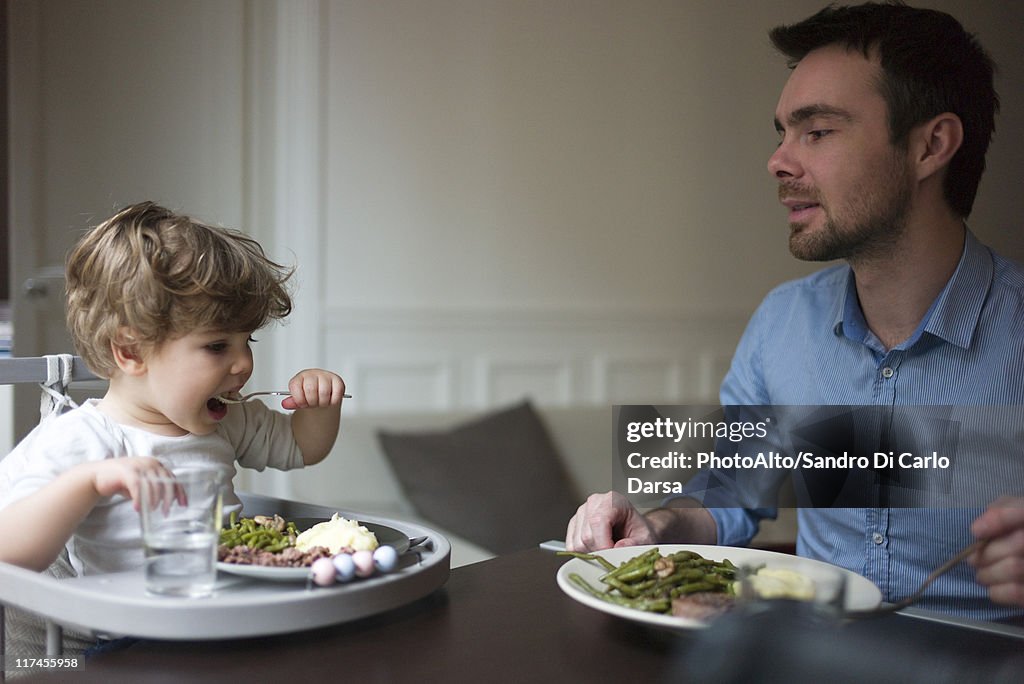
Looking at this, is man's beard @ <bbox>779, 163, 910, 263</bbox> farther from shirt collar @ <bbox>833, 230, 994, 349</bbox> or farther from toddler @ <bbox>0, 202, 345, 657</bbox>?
toddler @ <bbox>0, 202, 345, 657</bbox>

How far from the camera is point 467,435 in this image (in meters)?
2.32

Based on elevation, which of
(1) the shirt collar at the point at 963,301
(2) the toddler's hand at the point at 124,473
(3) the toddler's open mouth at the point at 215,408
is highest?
(1) the shirt collar at the point at 963,301

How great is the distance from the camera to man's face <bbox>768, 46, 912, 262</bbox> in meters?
1.15

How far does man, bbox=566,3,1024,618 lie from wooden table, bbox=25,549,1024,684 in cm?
42

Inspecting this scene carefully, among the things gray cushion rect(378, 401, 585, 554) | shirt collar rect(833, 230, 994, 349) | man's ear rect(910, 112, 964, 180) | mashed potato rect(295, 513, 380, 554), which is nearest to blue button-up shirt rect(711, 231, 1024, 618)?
shirt collar rect(833, 230, 994, 349)

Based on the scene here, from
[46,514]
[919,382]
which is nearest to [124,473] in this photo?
[46,514]

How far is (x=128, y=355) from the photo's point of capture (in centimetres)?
83

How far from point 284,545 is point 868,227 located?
32.6 inches

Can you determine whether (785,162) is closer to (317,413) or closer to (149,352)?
(317,413)

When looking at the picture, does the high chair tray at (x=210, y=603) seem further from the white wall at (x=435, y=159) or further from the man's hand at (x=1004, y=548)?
the white wall at (x=435, y=159)

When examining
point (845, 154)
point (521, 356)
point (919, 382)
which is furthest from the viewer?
point (521, 356)

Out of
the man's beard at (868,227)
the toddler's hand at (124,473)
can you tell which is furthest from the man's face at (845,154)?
the toddler's hand at (124,473)

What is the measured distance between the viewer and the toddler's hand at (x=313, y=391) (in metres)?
0.89

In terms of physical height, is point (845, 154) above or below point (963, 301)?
A: above
